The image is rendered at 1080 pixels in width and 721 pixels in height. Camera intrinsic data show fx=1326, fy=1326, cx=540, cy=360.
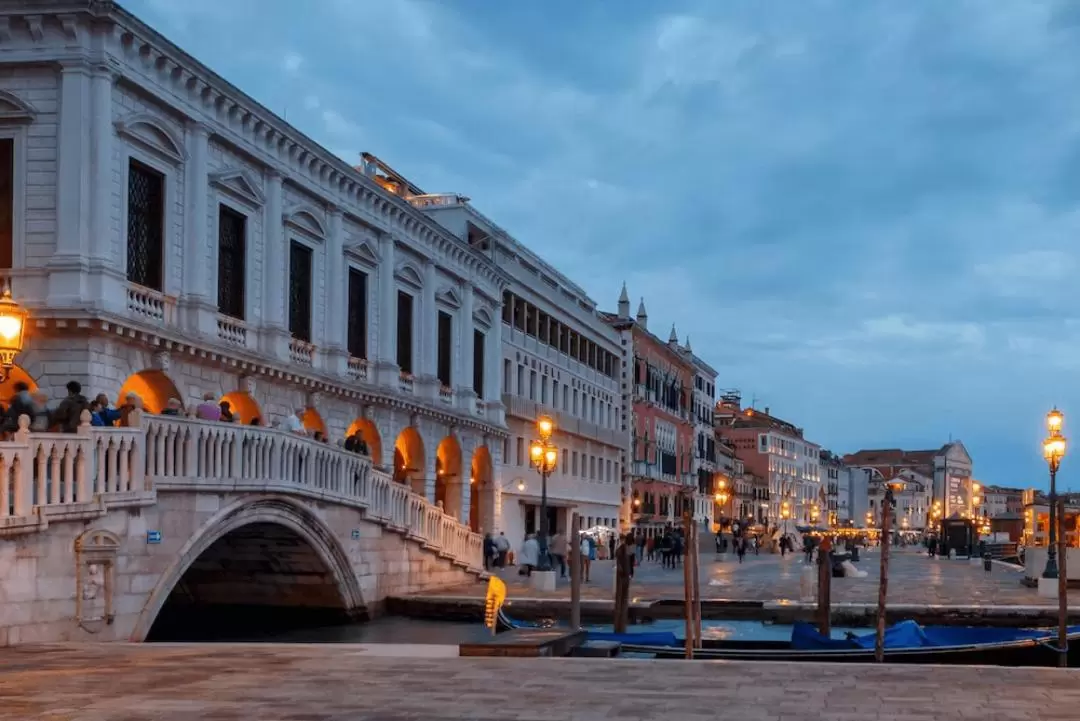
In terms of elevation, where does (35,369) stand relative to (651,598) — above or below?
above

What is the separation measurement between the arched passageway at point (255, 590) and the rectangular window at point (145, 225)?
4913 mm

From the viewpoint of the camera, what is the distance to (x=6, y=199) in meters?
22.0

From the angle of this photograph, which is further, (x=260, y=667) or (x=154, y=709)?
(x=260, y=667)

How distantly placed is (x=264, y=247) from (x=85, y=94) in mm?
6916

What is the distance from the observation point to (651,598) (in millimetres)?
28047

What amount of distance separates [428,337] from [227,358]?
1191 cm

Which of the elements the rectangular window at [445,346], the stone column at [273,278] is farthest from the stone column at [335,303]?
the rectangular window at [445,346]

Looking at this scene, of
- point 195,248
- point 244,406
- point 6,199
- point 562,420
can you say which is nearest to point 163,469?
point 6,199

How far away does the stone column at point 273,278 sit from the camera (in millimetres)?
28086

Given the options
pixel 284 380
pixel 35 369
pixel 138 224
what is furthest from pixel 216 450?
pixel 284 380

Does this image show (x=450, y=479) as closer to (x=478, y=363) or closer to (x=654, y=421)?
(x=478, y=363)

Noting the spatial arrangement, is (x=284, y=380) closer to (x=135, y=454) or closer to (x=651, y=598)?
(x=651, y=598)

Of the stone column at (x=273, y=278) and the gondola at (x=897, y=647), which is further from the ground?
the stone column at (x=273, y=278)

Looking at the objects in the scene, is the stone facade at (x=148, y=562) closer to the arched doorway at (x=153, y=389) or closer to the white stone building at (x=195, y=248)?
the arched doorway at (x=153, y=389)
